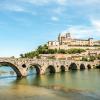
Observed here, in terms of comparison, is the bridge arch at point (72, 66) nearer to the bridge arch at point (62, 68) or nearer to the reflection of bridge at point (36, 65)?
the reflection of bridge at point (36, 65)

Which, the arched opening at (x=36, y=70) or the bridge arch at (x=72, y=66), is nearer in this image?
the arched opening at (x=36, y=70)

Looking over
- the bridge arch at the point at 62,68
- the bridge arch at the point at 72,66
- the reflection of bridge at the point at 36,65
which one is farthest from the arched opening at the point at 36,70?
the bridge arch at the point at 72,66

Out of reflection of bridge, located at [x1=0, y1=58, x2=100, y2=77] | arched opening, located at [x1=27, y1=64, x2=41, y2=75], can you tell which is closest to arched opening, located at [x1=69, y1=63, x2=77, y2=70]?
reflection of bridge, located at [x1=0, y1=58, x2=100, y2=77]

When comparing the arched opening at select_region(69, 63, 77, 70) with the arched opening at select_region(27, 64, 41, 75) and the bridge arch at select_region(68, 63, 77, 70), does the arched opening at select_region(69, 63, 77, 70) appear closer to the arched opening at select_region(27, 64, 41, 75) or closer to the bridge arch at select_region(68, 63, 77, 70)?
the bridge arch at select_region(68, 63, 77, 70)

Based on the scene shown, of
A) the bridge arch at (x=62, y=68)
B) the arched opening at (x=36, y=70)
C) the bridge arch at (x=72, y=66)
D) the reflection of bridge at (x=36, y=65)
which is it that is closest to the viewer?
the reflection of bridge at (x=36, y=65)

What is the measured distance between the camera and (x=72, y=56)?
522 feet

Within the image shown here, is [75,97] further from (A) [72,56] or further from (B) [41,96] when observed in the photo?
(A) [72,56]

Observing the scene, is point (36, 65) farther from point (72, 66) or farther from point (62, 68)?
point (72, 66)

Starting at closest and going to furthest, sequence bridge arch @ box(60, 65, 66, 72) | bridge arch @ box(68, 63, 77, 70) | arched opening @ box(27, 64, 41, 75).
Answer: arched opening @ box(27, 64, 41, 75)
bridge arch @ box(60, 65, 66, 72)
bridge arch @ box(68, 63, 77, 70)

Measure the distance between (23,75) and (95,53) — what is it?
3882 inches

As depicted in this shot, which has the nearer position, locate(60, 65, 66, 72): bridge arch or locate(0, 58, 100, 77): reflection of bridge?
locate(0, 58, 100, 77): reflection of bridge

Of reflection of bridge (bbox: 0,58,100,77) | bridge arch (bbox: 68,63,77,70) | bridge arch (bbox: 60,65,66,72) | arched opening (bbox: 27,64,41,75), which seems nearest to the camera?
reflection of bridge (bbox: 0,58,100,77)

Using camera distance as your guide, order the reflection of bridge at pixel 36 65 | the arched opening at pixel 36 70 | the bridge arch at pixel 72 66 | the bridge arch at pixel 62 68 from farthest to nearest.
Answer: the bridge arch at pixel 72 66
the bridge arch at pixel 62 68
the arched opening at pixel 36 70
the reflection of bridge at pixel 36 65

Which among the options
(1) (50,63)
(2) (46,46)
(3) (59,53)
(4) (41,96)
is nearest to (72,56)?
(3) (59,53)
